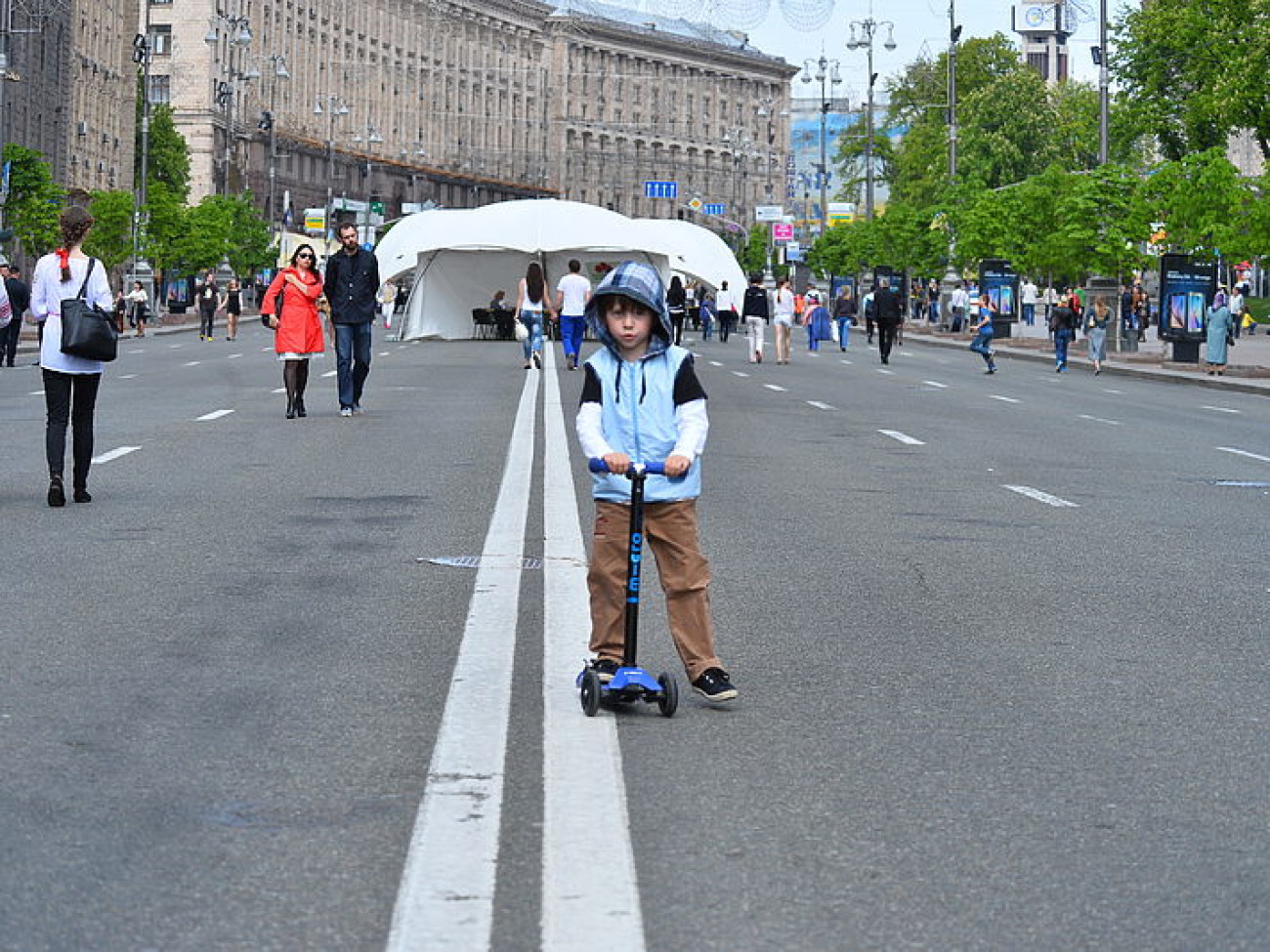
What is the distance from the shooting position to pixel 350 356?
25703 millimetres

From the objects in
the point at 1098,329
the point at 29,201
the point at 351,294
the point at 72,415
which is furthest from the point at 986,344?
the point at 72,415

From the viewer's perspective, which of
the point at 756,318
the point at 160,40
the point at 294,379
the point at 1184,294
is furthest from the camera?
the point at 160,40

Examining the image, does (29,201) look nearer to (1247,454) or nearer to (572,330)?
(572,330)

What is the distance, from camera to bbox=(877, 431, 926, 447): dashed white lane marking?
23594mm

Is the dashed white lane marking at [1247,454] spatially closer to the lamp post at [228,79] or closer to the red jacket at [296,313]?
the red jacket at [296,313]

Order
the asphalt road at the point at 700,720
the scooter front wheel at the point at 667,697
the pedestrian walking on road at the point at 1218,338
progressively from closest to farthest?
1. the asphalt road at the point at 700,720
2. the scooter front wheel at the point at 667,697
3. the pedestrian walking on road at the point at 1218,338

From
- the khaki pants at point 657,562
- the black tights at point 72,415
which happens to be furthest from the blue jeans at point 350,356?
the khaki pants at point 657,562

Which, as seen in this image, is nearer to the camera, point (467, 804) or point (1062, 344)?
point (467, 804)

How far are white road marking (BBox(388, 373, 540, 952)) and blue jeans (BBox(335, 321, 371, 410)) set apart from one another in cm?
1420

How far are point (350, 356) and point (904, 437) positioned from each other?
215 inches

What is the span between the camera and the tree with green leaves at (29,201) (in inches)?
2563

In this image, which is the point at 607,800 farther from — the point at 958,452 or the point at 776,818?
the point at 958,452

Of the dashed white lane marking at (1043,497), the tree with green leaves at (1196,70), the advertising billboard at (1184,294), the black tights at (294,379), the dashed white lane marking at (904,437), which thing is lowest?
the dashed white lane marking at (1043,497)

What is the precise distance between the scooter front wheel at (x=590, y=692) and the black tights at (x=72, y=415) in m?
7.95
